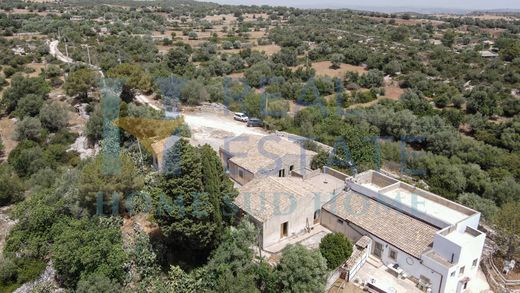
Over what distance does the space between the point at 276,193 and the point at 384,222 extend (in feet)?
17.2

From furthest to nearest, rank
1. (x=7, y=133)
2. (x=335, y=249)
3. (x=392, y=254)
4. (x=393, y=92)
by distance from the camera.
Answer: (x=393, y=92) < (x=7, y=133) < (x=392, y=254) < (x=335, y=249)

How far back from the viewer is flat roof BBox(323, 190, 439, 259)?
1778 centimetres

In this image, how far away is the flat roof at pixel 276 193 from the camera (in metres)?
19.2

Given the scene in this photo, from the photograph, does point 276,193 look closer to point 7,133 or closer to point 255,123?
point 255,123

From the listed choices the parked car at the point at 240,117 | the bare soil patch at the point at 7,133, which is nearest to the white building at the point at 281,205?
the parked car at the point at 240,117

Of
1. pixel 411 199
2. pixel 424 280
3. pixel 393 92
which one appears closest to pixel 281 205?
pixel 411 199

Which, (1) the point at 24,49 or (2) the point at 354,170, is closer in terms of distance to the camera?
(2) the point at 354,170

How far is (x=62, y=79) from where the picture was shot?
51125 millimetres

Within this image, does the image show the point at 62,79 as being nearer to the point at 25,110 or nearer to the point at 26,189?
the point at 25,110

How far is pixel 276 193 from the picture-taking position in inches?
793

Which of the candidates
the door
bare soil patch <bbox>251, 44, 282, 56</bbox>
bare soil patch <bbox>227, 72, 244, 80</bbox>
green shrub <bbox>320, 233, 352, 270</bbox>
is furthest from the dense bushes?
bare soil patch <bbox>251, 44, 282, 56</bbox>

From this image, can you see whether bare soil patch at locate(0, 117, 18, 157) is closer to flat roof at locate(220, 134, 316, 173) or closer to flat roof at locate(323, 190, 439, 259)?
flat roof at locate(220, 134, 316, 173)

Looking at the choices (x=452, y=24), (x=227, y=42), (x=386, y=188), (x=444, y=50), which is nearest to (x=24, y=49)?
(x=227, y=42)

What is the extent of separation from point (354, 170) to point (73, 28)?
72.0 meters
